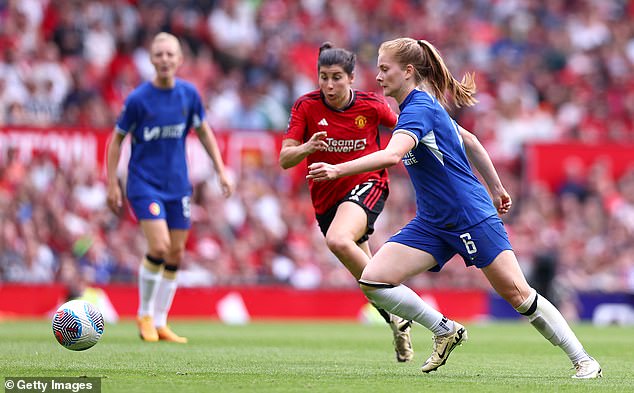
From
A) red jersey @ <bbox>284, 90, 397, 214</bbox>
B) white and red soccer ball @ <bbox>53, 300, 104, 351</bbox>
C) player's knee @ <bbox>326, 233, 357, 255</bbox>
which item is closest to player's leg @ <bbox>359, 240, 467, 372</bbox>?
player's knee @ <bbox>326, 233, 357, 255</bbox>

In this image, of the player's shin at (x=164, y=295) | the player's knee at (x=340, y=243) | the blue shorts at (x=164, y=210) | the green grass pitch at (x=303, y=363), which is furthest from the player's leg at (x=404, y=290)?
the player's shin at (x=164, y=295)

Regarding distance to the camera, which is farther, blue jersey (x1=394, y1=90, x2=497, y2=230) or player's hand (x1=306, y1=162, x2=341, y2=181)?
blue jersey (x1=394, y1=90, x2=497, y2=230)

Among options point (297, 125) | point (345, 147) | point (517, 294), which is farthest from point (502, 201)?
point (297, 125)

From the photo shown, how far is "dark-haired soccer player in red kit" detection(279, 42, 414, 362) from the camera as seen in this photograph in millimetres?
9539

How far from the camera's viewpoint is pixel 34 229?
58.6 feet

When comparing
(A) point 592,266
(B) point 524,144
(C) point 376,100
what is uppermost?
(C) point 376,100

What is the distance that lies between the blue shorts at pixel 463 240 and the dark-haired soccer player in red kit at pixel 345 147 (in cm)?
129

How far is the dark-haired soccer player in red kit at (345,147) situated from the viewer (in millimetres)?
9539

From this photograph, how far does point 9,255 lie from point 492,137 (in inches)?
346

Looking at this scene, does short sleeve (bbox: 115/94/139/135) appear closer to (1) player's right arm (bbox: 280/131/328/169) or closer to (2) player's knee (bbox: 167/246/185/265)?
(2) player's knee (bbox: 167/246/185/265)

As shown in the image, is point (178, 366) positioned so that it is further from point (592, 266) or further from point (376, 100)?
point (592, 266)

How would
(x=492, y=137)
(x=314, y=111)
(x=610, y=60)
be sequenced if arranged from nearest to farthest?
(x=314, y=111), (x=492, y=137), (x=610, y=60)

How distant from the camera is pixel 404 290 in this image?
832 centimetres

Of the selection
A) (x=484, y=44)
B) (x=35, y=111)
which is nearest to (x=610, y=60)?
(x=484, y=44)
